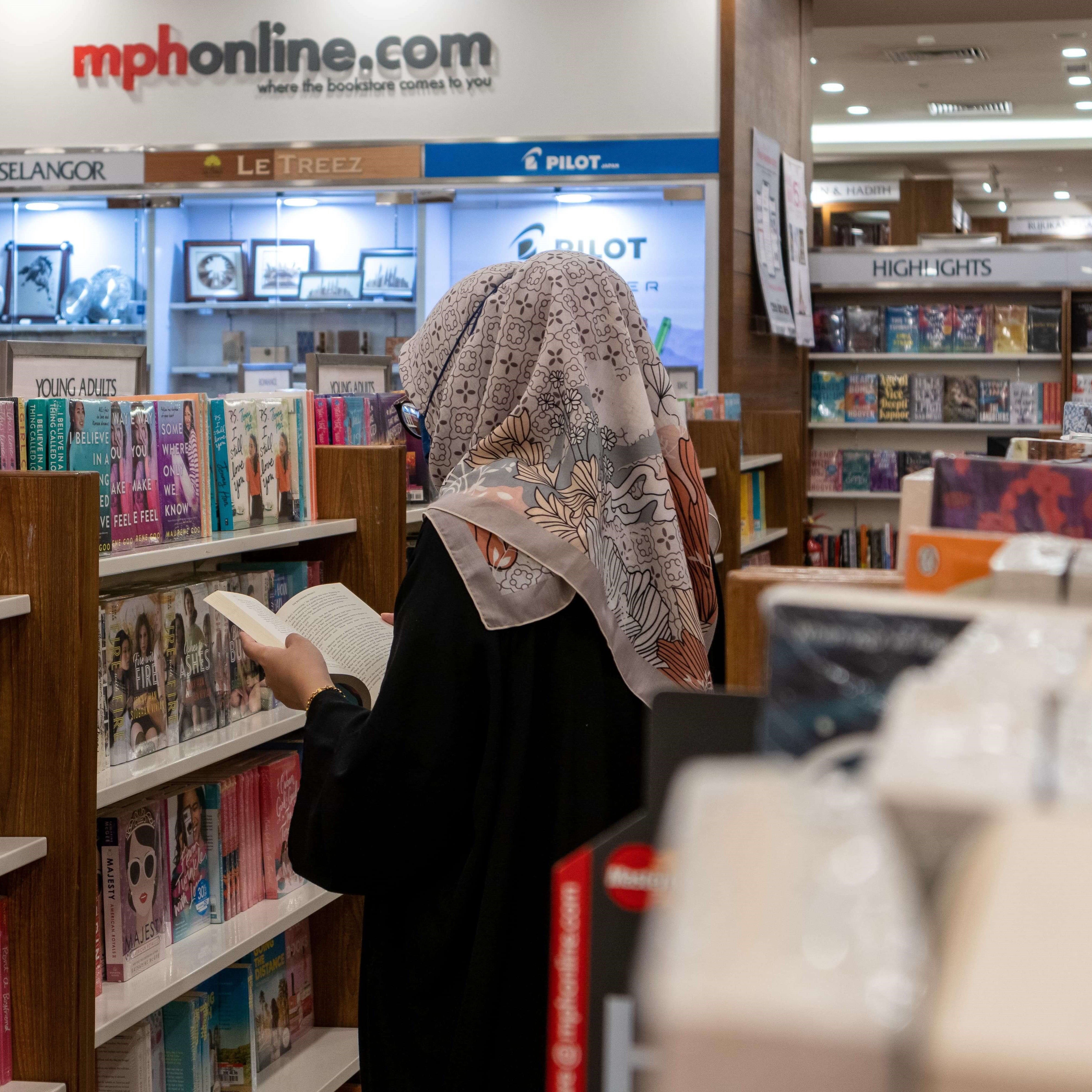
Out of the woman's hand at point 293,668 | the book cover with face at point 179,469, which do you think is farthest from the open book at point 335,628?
Result: the book cover with face at point 179,469

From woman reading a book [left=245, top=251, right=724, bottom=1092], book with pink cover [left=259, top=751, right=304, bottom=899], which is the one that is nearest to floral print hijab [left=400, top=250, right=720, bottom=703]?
woman reading a book [left=245, top=251, right=724, bottom=1092]

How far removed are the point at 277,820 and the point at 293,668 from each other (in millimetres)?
1057

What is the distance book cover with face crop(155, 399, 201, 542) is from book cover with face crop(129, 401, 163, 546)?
0.5 inches

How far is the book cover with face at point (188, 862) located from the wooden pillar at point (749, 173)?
4.76 metres

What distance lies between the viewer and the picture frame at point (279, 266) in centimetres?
737

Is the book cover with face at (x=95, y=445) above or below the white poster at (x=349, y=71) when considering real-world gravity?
below

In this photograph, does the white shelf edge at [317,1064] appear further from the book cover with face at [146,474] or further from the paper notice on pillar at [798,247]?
the paper notice on pillar at [798,247]

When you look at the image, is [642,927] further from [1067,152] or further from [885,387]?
[1067,152]

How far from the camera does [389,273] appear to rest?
724 centimetres

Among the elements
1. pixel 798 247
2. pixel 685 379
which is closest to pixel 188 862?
pixel 685 379

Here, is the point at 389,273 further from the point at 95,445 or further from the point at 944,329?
the point at 95,445

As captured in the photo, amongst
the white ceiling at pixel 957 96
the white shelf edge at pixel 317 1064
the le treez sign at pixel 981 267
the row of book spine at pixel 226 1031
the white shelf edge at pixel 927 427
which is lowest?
the white shelf edge at pixel 317 1064

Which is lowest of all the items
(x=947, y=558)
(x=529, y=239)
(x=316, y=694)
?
(x=316, y=694)

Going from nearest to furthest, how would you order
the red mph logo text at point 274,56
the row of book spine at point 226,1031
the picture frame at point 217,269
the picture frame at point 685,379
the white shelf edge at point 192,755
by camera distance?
1. the white shelf edge at point 192,755
2. the row of book spine at point 226,1031
3. the picture frame at point 685,379
4. the red mph logo text at point 274,56
5. the picture frame at point 217,269
